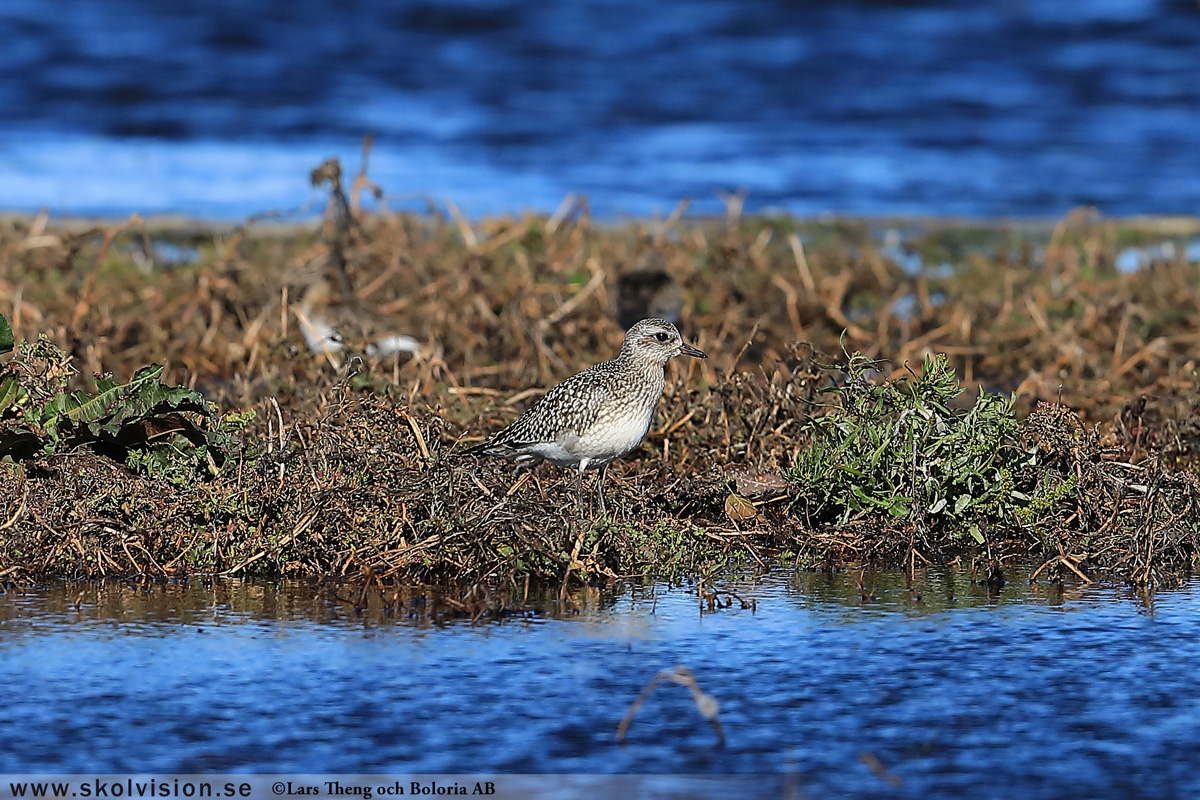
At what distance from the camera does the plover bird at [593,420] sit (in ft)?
24.9

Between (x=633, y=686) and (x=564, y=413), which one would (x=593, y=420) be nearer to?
(x=564, y=413)

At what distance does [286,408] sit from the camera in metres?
8.72

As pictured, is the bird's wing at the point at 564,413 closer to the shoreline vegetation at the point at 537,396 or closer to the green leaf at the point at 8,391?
the shoreline vegetation at the point at 537,396

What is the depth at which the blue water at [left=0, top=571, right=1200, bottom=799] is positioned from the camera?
4512mm

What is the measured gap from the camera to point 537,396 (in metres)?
9.25

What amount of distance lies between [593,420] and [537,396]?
168cm

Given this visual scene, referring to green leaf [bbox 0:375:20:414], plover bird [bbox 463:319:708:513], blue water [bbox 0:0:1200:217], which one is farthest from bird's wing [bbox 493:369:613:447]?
blue water [bbox 0:0:1200:217]

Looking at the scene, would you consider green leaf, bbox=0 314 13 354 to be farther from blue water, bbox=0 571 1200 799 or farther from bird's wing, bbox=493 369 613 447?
bird's wing, bbox=493 369 613 447

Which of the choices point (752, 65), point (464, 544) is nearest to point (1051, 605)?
point (464, 544)

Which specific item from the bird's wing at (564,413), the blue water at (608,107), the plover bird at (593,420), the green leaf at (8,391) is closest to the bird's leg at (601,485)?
the plover bird at (593,420)

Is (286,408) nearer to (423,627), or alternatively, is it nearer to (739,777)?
(423,627)

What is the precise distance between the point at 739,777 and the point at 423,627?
170 centimetres

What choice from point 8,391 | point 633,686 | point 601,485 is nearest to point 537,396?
point 601,485

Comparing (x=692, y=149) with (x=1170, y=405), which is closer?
(x=1170, y=405)
